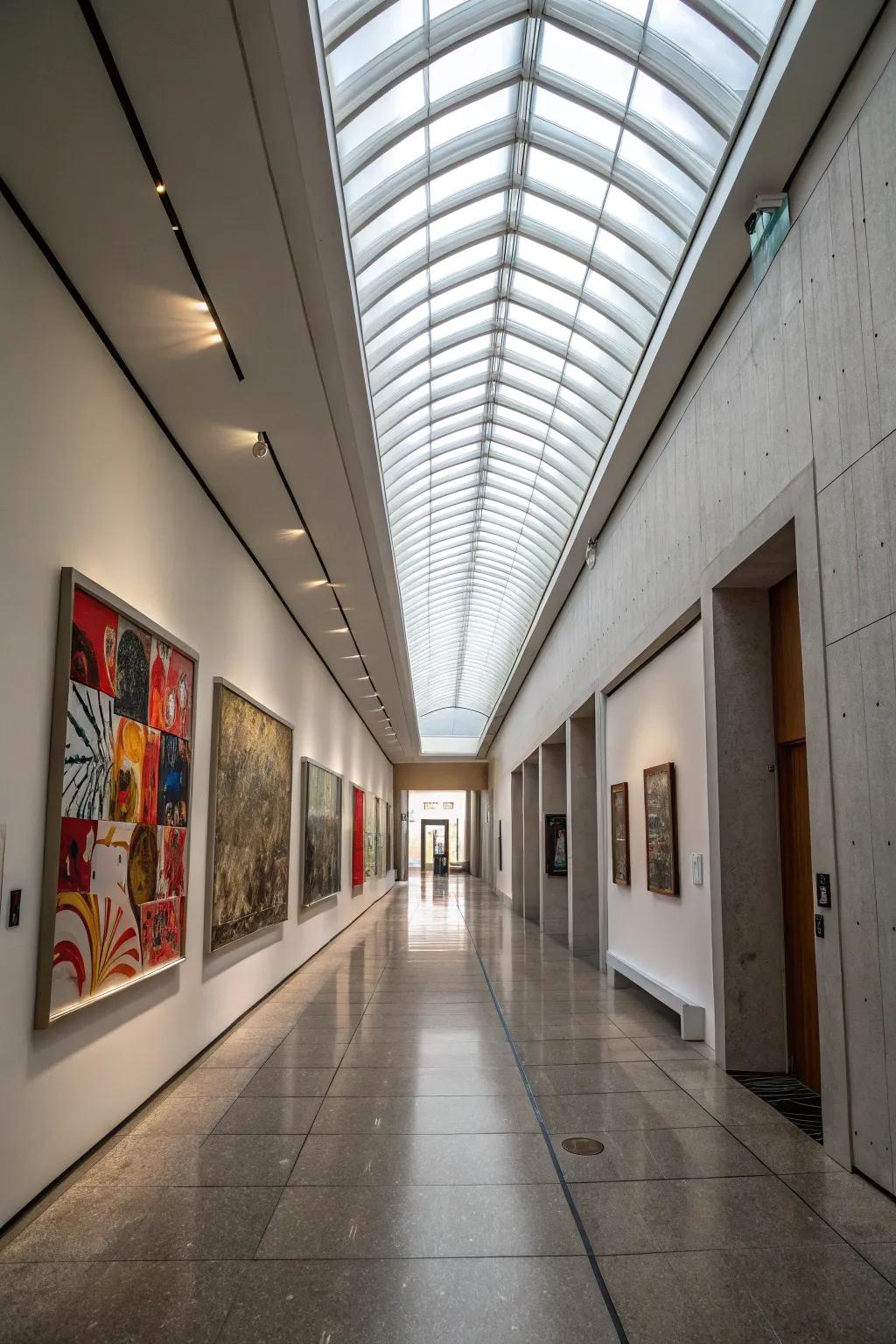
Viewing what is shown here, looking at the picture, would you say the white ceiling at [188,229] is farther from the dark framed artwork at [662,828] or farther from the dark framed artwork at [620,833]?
the dark framed artwork at [620,833]

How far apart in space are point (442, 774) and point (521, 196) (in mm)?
37248

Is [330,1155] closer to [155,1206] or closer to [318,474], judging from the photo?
[155,1206]

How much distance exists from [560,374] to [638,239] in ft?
11.6

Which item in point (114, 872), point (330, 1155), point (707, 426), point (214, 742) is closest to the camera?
point (330, 1155)

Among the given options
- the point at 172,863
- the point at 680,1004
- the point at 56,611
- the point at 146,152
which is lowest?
the point at 680,1004

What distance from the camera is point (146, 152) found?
15.7 ft

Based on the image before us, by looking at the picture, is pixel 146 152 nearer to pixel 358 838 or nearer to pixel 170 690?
pixel 170 690

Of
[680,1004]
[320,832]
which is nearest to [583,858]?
[320,832]

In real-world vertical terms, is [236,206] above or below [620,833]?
above

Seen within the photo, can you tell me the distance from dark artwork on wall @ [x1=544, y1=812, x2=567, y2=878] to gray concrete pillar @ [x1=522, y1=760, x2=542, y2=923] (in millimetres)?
3143

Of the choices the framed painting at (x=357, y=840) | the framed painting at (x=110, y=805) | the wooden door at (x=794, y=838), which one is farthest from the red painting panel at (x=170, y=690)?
the framed painting at (x=357, y=840)

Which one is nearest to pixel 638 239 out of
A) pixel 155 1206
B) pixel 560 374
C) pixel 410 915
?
pixel 560 374

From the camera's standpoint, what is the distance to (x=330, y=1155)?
5652 millimetres

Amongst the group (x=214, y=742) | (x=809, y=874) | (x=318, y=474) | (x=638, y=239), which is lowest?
(x=809, y=874)
